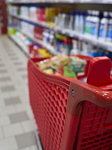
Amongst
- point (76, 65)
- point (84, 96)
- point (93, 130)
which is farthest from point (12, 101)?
point (84, 96)

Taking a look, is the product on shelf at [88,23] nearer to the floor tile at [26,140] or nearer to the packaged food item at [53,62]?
the packaged food item at [53,62]

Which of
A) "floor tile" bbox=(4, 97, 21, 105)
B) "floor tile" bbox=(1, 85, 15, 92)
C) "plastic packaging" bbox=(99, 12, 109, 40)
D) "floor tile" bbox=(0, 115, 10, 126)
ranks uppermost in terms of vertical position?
"plastic packaging" bbox=(99, 12, 109, 40)

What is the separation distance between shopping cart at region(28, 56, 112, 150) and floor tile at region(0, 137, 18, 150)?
0.80m

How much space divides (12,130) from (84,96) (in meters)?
1.65

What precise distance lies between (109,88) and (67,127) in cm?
29

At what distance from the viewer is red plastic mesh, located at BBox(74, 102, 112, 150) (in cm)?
86

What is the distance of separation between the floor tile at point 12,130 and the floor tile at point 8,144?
8cm

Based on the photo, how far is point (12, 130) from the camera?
2.14 m

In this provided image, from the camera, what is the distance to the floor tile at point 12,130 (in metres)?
2.09

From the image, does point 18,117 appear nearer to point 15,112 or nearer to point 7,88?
point 15,112

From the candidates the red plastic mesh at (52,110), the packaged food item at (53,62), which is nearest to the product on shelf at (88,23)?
the packaged food item at (53,62)

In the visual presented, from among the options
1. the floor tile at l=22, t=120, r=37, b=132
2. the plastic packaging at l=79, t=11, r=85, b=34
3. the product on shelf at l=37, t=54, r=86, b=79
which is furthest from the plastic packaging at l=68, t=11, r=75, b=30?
the floor tile at l=22, t=120, r=37, b=132

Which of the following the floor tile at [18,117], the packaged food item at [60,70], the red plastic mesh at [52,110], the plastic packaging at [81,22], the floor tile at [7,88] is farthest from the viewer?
the floor tile at [7,88]

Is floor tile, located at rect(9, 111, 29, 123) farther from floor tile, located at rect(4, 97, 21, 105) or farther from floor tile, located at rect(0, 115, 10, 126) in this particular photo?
floor tile, located at rect(4, 97, 21, 105)
